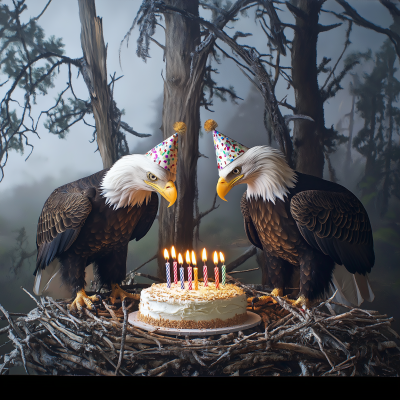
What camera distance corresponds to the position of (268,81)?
93.5 inches

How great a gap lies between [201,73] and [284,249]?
1.38 m

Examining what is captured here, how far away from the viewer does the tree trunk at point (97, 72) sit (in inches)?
97.2

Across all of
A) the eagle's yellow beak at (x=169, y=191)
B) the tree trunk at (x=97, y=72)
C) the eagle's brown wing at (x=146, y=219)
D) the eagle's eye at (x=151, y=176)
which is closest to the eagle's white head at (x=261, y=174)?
the eagle's yellow beak at (x=169, y=191)

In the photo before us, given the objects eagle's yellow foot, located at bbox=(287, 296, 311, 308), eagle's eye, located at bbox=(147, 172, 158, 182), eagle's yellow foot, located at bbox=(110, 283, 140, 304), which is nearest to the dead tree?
eagle's eye, located at bbox=(147, 172, 158, 182)

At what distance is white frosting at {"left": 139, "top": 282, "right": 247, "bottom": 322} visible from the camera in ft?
5.86

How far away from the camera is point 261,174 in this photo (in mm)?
2125

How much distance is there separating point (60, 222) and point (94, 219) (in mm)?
210

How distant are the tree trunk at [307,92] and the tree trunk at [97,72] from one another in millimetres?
1371

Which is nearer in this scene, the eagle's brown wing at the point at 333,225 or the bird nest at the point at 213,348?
the bird nest at the point at 213,348

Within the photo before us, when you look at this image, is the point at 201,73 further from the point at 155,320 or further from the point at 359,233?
the point at 155,320

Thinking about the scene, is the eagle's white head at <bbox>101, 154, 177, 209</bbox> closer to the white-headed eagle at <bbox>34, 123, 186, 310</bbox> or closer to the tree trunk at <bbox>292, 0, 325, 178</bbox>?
the white-headed eagle at <bbox>34, 123, 186, 310</bbox>

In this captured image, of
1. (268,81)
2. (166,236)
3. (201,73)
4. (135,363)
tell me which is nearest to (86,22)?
(201,73)

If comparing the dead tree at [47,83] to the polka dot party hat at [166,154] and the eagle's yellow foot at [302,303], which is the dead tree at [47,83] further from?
the eagle's yellow foot at [302,303]

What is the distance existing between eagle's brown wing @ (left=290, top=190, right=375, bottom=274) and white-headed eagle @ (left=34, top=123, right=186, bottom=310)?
0.79 m
